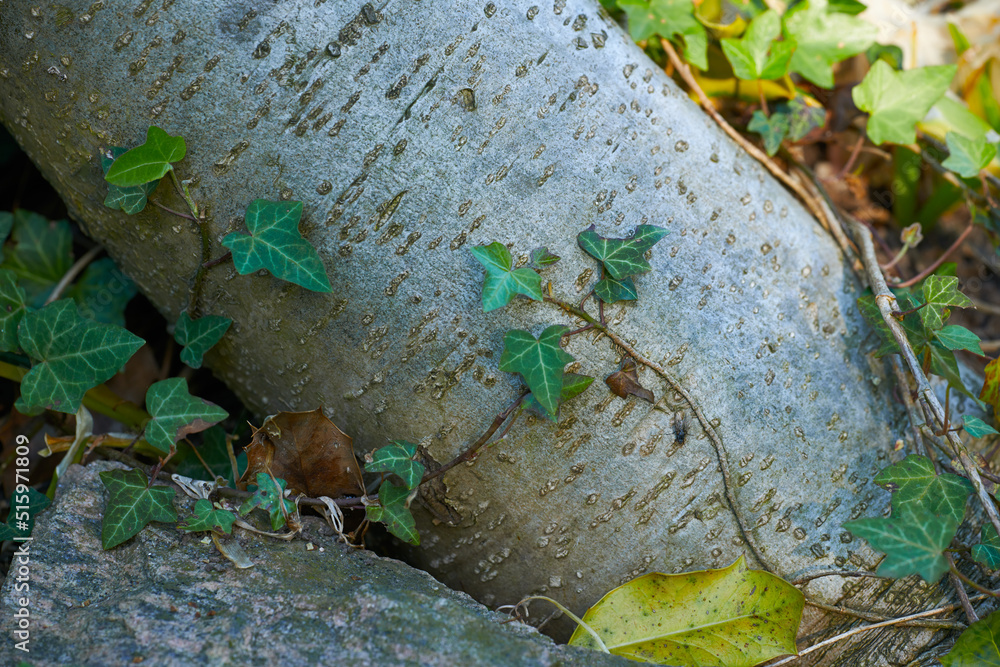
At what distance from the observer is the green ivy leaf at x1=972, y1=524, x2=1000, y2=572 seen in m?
1.24

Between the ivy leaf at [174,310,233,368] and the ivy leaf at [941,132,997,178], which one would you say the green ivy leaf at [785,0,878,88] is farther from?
the ivy leaf at [174,310,233,368]

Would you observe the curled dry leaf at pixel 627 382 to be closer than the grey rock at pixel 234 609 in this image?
No

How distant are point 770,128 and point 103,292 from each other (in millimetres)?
1873

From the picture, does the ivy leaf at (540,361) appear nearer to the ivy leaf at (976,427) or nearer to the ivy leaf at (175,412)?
the ivy leaf at (175,412)

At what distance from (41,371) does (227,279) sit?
429 mm

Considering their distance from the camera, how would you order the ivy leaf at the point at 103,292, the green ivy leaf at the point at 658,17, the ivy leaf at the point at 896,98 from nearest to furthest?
1. the green ivy leaf at the point at 658,17
2. the ivy leaf at the point at 896,98
3. the ivy leaf at the point at 103,292

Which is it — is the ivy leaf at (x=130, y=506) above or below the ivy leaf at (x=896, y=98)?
below

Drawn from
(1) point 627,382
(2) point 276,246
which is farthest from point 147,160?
(1) point 627,382

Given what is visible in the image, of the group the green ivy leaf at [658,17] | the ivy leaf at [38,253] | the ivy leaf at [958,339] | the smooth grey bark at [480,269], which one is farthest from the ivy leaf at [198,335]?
the ivy leaf at [958,339]

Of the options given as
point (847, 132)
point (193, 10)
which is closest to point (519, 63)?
point (193, 10)

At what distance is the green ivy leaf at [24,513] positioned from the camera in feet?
4.06

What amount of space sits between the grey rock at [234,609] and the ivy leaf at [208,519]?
0.04 meters

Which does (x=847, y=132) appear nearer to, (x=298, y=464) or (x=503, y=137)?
(x=503, y=137)

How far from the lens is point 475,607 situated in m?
1.18
